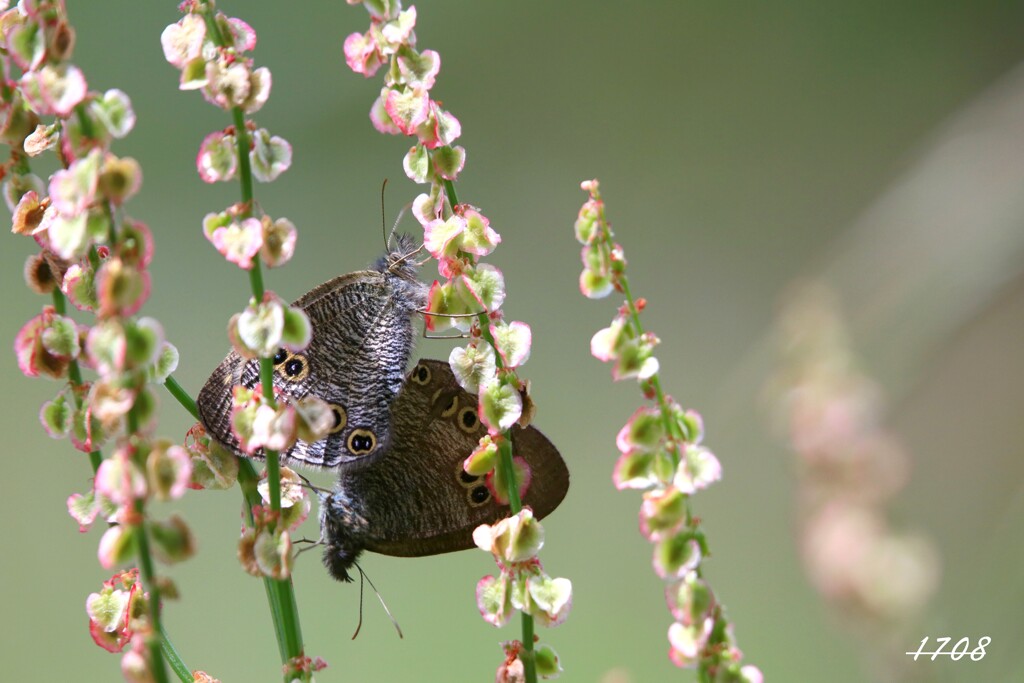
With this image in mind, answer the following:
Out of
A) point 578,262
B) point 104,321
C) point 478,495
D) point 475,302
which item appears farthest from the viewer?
point 578,262

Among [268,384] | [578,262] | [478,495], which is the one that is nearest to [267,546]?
[268,384]

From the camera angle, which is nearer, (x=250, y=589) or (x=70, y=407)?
(x=70, y=407)

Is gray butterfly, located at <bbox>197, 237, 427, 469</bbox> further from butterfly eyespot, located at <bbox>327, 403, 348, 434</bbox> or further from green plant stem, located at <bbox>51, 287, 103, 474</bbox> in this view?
green plant stem, located at <bbox>51, 287, 103, 474</bbox>

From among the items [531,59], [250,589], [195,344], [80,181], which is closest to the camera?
[80,181]

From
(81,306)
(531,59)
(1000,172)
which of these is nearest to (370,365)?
(81,306)

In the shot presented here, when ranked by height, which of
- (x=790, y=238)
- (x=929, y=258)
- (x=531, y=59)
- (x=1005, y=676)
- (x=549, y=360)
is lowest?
(x=1005, y=676)

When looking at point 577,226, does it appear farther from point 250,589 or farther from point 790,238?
point 790,238

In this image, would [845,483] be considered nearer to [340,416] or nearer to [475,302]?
[475,302]
